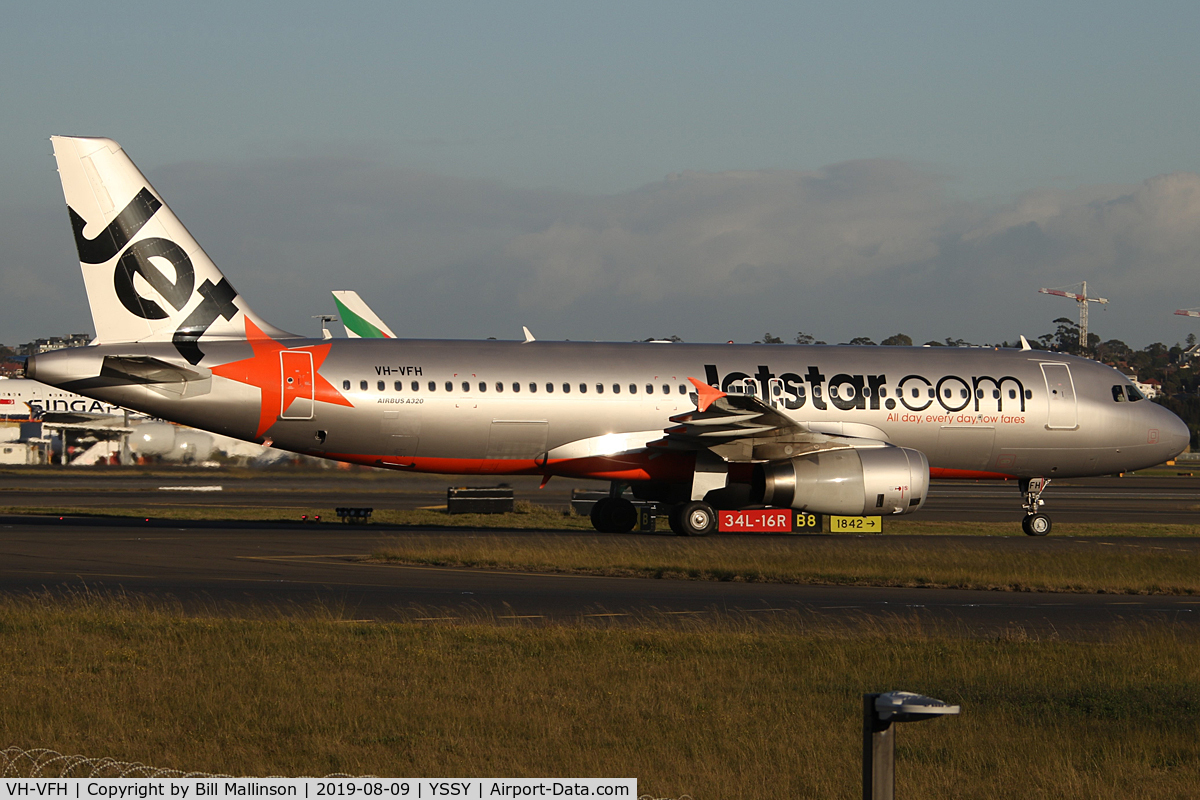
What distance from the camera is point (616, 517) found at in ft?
101

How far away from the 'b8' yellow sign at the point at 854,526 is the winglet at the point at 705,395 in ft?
18.4

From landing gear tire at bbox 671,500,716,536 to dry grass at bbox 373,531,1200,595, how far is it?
2.18m

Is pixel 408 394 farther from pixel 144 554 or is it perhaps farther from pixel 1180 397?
pixel 1180 397

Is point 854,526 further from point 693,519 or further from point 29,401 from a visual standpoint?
point 29,401

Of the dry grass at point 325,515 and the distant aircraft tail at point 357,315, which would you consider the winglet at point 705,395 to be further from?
the distant aircraft tail at point 357,315

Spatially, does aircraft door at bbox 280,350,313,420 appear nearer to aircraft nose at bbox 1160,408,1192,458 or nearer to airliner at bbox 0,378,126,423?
aircraft nose at bbox 1160,408,1192,458

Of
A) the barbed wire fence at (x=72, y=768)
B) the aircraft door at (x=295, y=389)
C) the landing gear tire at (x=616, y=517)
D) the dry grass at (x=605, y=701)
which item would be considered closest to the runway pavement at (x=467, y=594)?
the dry grass at (x=605, y=701)

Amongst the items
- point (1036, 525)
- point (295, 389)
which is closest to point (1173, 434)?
point (1036, 525)

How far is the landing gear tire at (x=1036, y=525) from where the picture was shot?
1245 inches

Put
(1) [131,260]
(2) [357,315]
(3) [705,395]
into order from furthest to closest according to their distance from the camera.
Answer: (2) [357,315] < (3) [705,395] < (1) [131,260]

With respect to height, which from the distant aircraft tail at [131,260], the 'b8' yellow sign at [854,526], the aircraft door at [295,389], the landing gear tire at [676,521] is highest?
the distant aircraft tail at [131,260]

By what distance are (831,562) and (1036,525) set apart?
11479mm

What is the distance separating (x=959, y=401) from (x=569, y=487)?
31.4 m

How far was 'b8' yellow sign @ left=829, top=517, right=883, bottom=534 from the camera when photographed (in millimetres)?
32344
